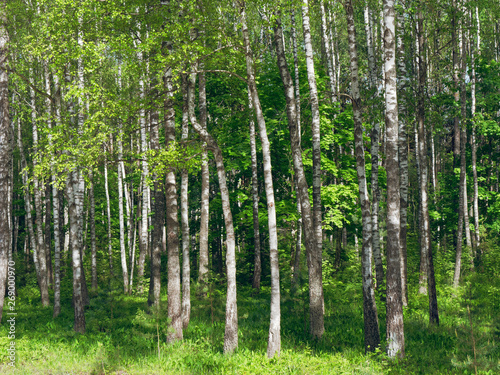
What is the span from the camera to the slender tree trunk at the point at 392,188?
8992 millimetres

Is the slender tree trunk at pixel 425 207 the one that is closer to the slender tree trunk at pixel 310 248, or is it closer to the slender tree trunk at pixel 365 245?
the slender tree trunk at pixel 365 245

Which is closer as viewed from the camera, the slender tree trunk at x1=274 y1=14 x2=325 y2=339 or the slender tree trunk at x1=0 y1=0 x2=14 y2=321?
the slender tree trunk at x1=0 y1=0 x2=14 y2=321

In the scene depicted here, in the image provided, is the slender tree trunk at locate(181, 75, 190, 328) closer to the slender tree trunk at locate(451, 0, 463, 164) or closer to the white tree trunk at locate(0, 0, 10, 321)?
the white tree trunk at locate(0, 0, 10, 321)

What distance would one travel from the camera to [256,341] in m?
11.5

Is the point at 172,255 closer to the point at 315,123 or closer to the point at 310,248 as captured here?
the point at 310,248

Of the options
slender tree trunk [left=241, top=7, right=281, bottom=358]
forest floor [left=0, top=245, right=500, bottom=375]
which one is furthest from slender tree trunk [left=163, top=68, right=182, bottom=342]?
slender tree trunk [left=241, top=7, right=281, bottom=358]

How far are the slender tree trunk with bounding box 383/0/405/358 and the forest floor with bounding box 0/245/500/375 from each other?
1.04 meters

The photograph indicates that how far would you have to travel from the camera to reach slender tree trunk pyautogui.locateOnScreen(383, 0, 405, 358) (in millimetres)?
8992

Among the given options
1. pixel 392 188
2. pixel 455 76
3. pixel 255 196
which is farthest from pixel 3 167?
pixel 455 76

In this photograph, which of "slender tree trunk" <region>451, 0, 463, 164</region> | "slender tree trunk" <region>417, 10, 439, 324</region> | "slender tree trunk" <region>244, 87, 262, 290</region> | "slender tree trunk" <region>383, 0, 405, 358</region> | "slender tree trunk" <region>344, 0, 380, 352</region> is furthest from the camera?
"slender tree trunk" <region>244, 87, 262, 290</region>

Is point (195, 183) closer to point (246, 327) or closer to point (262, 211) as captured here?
point (262, 211)

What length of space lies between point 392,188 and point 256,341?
5.68 m

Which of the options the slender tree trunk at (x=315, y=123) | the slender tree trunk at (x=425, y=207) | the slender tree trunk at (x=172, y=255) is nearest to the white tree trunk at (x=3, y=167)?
the slender tree trunk at (x=172, y=255)

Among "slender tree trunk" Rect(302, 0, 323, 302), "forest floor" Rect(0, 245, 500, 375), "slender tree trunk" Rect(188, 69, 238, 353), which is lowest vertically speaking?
"forest floor" Rect(0, 245, 500, 375)
